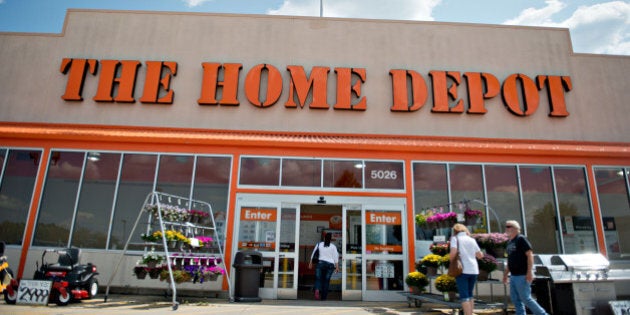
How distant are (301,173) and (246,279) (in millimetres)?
3059

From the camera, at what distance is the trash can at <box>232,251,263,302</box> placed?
8570 millimetres

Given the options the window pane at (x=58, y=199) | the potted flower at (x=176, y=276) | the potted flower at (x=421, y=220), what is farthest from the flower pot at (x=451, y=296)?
the window pane at (x=58, y=199)

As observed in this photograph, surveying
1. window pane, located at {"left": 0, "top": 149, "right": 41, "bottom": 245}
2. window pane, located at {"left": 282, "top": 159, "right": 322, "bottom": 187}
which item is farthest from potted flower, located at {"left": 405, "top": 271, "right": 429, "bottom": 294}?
window pane, located at {"left": 0, "top": 149, "right": 41, "bottom": 245}

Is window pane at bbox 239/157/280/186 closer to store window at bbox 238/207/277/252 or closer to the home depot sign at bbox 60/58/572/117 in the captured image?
store window at bbox 238/207/277/252

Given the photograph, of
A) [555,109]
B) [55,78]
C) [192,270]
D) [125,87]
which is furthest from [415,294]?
[55,78]

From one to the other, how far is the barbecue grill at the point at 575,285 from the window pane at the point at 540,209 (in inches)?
105

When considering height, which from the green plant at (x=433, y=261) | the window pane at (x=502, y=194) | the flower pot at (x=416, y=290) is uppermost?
the window pane at (x=502, y=194)

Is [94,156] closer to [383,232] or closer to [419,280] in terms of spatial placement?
[383,232]

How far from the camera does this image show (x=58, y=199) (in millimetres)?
10016

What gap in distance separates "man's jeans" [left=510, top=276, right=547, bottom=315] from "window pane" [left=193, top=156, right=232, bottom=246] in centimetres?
670

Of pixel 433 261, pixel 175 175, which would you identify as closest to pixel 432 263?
pixel 433 261

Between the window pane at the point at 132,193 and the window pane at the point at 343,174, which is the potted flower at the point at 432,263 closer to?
the window pane at the point at 343,174

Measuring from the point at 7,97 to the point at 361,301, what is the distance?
38.0 ft

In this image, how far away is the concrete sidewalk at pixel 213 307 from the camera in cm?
688
